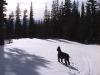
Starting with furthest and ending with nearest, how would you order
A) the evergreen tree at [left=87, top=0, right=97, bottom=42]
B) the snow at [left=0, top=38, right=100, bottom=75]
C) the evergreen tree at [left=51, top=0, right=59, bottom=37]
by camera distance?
the evergreen tree at [left=51, top=0, right=59, bottom=37]
the evergreen tree at [left=87, top=0, right=97, bottom=42]
the snow at [left=0, top=38, right=100, bottom=75]

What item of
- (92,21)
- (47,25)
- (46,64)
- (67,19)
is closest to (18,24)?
(47,25)

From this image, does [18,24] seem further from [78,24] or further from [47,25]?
[78,24]

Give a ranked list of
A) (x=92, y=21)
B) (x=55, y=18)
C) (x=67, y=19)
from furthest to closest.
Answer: (x=55, y=18)
(x=67, y=19)
(x=92, y=21)

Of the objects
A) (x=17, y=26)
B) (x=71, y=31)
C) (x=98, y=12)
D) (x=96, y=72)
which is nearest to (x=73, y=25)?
(x=71, y=31)

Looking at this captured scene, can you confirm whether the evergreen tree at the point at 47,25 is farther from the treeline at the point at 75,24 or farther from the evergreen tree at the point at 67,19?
the evergreen tree at the point at 67,19

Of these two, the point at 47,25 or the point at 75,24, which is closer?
the point at 75,24

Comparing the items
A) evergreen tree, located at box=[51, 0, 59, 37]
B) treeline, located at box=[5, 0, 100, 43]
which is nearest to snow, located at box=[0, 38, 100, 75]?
treeline, located at box=[5, 0, 100, 43]

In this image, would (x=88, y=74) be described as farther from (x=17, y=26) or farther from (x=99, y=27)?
(x=17, y=26)

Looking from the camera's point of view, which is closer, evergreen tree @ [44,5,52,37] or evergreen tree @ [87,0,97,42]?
evergreen tree @ [87,0,97,42]

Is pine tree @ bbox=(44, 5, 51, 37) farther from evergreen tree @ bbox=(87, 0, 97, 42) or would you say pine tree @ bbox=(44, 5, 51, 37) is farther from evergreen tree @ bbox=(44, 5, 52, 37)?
evergreen tree @ bbox=(87, 0, 97, 42)

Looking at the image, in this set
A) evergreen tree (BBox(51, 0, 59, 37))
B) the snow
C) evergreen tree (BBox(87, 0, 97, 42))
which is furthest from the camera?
evergreen tree (BBox(51, 0, 59, 37))

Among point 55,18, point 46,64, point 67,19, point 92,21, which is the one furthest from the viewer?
point 55,18

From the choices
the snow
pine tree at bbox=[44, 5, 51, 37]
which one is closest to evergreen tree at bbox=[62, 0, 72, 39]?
pine tree at bbox=[44, 5, 51, 37]

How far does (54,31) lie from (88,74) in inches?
2427
